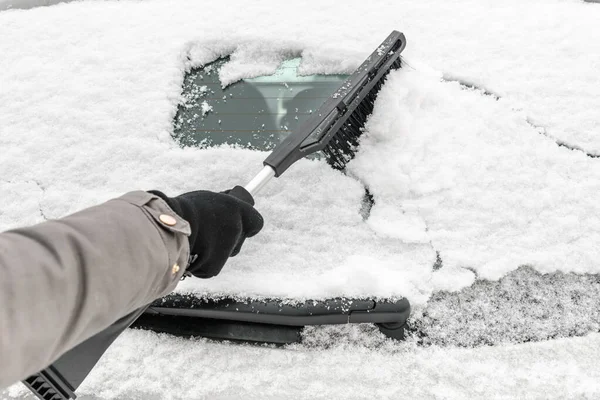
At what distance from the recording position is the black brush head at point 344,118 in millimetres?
1460

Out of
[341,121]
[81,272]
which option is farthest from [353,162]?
[81,272]

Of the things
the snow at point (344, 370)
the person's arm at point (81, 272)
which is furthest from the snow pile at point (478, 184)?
the person's arm at point (81, 272)

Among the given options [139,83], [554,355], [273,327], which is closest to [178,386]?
[273,327]

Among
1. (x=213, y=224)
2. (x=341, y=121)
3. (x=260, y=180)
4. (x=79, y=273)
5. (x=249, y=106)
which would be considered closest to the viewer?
(x=79, y=273)

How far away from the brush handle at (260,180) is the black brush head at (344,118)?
17 mm

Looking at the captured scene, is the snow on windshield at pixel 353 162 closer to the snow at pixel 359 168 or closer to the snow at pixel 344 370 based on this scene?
the snow at pixel 359 168

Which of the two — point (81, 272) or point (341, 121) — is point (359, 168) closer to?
point (341, 121)

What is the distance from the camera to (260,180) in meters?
1.41

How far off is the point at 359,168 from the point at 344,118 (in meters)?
0.18

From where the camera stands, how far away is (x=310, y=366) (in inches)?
49.4

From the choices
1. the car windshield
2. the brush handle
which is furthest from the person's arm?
the car windshield

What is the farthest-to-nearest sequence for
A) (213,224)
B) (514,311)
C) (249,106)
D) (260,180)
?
(249,106) < (260,180) < (514,311) < (213,224)

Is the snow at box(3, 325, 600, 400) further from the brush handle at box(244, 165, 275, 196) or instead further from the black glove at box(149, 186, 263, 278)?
the brush handle at box(244, 165, 275, 196)

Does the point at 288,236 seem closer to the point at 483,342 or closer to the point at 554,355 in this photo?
the point at 483,342
